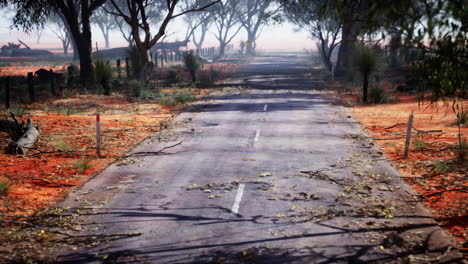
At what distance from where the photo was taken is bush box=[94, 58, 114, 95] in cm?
2501

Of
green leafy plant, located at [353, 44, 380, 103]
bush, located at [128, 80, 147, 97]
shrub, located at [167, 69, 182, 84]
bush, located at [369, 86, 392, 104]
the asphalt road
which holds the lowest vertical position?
the asphalt road

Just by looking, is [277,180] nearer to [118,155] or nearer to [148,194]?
[148,194]

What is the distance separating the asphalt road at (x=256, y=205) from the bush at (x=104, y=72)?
12094 millimetres

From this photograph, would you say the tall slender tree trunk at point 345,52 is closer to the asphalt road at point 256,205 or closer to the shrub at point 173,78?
the shrub at point 173,78

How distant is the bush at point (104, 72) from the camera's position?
82.1ft

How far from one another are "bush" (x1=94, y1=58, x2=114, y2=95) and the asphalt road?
476 inches

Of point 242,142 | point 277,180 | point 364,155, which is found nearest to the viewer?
point 277,180

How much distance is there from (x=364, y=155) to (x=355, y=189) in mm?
3156

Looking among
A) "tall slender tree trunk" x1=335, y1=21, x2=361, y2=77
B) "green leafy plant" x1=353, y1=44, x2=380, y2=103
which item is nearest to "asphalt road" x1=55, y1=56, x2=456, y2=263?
"green leafy plant" x1=353, y1=44, x2=380, y2=103

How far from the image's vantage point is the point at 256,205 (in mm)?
7910

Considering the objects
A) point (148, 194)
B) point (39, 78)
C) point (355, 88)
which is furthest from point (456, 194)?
point (39, 78)

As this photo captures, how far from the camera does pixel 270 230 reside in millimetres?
6797

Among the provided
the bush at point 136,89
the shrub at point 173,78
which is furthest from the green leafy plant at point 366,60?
the shrub at point 173,78

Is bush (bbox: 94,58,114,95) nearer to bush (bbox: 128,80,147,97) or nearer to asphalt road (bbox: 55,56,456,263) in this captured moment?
bush (bbox: 128,80,147,97)
